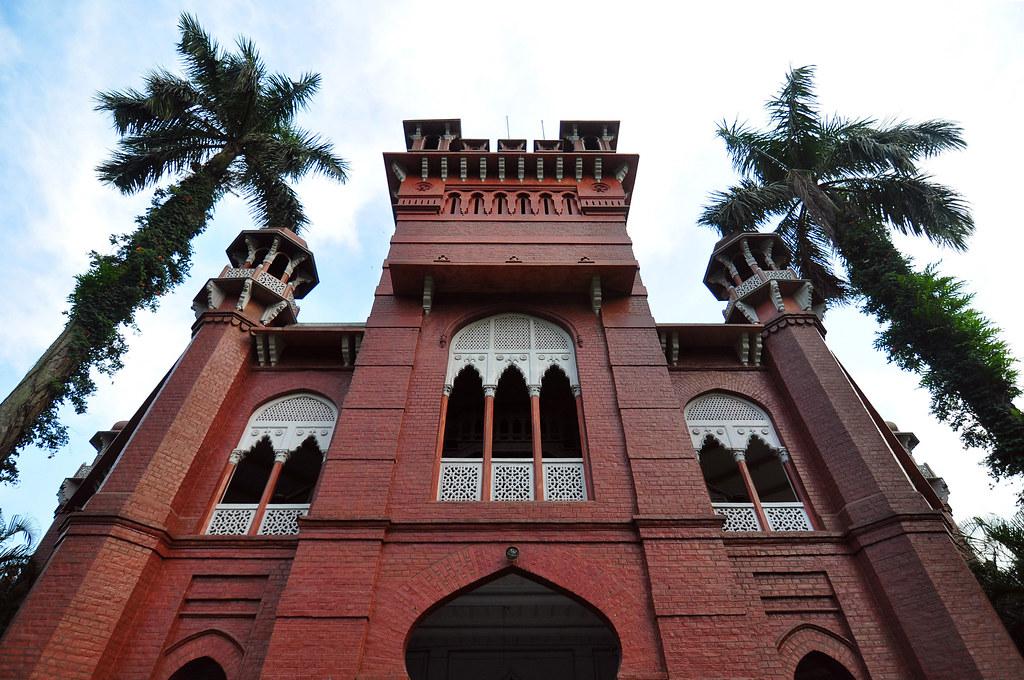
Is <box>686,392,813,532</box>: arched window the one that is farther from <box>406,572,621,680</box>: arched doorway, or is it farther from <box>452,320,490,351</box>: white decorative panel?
<box>452,320,490,351</box>: white decorative panel

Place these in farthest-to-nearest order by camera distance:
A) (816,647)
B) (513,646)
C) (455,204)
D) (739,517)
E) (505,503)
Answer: (455,204) < (513,646) < (739,517) < (505,503) < (816,647)

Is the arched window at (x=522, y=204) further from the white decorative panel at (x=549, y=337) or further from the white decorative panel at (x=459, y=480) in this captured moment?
the white decorative panel at (x=459, y=480)

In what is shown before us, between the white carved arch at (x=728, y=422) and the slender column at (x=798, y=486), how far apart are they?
0.18m

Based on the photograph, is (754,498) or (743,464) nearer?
(754,498)

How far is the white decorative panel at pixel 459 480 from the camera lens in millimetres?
9031

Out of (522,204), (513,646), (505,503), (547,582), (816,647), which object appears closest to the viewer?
(547,582)

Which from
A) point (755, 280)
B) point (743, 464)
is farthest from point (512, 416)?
point (755, 280)

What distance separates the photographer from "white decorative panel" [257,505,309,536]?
30.4ft

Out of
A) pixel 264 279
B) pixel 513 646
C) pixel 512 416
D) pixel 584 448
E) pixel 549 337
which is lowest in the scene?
pixel 513 646

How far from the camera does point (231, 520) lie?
945cm

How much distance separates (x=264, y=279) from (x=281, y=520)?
223 inches

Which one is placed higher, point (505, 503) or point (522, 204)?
point (522, 204)

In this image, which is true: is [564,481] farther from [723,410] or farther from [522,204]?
[522,204]

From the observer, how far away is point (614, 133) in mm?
17000
